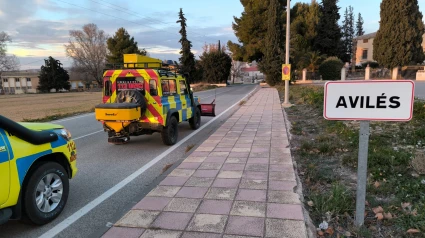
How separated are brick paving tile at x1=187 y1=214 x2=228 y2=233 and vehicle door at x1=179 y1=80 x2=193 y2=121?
17.8 ft

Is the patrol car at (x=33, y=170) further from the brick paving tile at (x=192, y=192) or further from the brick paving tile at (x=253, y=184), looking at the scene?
the brick paving tile at (x=253, y=184)

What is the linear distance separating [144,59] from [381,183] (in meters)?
7.12

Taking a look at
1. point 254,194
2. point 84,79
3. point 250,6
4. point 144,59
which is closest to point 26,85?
point 84,79

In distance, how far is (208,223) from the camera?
331 centimetres

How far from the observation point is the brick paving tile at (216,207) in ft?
11.7

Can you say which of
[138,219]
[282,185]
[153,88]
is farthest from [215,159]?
[138,219]

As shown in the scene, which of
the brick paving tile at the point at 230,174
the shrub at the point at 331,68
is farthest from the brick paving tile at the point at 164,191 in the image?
the shrub at the point at 331,68

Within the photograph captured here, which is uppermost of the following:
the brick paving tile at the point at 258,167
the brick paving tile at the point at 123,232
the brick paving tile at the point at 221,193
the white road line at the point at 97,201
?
the brick paving tile at the point at 258,167

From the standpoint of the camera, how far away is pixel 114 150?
739 cm

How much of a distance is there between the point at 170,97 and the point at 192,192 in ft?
Result: 13.3

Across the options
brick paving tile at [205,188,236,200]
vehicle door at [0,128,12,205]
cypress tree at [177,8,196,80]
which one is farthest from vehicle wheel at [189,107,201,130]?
cypress tree at [177,8,196,80]

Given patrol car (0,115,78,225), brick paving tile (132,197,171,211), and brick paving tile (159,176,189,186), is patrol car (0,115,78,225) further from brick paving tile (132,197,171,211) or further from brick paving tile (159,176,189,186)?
brick paving tile (159,176,189,186)

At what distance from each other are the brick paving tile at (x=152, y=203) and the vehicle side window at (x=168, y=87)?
381cm

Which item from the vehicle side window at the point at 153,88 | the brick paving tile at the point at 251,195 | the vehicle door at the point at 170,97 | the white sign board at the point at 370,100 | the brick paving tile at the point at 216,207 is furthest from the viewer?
the vehicle door at the point at 170,97
